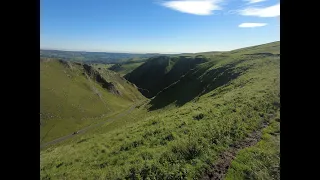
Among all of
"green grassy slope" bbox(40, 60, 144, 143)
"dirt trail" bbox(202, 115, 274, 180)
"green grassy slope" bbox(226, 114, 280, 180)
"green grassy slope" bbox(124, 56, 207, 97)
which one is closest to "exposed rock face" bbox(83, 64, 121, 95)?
"green grassy slope" bbox(40, 60, 144, 143)

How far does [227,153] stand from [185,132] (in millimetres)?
3567

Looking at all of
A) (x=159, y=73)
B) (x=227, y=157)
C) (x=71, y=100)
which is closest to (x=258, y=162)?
(x=227, y=157)

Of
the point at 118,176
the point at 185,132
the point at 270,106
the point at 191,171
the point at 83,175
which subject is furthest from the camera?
the point at 270,106

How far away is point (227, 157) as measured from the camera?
810cm

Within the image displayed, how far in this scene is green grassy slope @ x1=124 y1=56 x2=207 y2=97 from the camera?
5197 inches

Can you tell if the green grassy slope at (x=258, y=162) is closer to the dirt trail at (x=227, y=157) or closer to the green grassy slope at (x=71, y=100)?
the dirt trail at (x=227, y=157)

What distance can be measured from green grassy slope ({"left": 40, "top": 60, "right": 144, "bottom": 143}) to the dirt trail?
4090 cm

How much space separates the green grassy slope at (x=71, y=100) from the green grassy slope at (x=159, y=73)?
4525 cm

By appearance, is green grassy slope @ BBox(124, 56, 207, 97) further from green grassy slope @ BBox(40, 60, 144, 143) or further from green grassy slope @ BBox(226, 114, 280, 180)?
green grassy slope @ BBox(226, 114, 280, 180)
